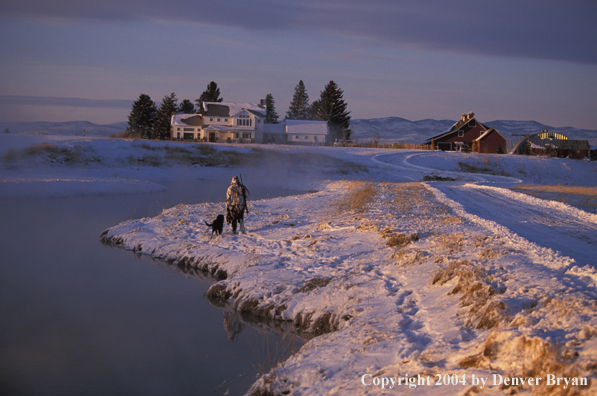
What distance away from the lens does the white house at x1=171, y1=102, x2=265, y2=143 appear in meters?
89.1

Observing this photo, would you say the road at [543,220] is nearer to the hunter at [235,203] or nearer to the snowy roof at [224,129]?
the hunter at [235,203]

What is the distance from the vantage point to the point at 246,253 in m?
13.8

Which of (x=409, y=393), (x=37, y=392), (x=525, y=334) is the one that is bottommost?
(x=37, y=392)

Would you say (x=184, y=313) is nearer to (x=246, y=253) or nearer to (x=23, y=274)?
(x=246, y=253)

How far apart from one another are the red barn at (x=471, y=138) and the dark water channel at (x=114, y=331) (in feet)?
239

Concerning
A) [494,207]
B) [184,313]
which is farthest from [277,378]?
[494,207]

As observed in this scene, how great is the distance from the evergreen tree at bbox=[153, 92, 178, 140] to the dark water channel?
83.0 m

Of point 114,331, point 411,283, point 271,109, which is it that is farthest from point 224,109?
point 411,283

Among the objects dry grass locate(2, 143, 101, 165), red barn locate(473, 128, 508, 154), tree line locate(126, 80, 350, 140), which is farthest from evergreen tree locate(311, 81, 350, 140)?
dry grass locate(2, 143, 101, 165)

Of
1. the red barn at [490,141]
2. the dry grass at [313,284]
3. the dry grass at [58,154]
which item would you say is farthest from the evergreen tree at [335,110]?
the dry grass at [313,284]

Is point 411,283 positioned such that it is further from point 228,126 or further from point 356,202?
point 228,126

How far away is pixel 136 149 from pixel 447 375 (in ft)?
160

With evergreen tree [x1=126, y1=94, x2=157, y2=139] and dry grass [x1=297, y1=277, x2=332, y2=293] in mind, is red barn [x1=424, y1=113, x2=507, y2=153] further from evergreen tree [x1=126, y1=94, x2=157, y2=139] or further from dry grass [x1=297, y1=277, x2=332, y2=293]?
dry grass [x1=297, y1=277, x2=332, y2=293]

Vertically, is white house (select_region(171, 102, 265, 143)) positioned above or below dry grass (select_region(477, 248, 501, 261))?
above
